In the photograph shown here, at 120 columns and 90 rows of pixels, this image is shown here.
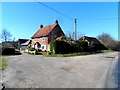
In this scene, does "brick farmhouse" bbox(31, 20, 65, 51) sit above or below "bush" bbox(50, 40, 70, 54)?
above

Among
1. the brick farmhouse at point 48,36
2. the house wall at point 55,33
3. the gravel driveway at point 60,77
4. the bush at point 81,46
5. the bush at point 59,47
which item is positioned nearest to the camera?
the gravel driveway at point 60,77

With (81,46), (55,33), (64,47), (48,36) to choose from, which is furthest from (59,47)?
(55,33)

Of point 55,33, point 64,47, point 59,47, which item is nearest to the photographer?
point 59,47

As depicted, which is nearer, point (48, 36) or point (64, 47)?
point (64, 47)

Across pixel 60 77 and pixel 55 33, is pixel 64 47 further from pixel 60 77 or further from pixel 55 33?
pixel 60 77

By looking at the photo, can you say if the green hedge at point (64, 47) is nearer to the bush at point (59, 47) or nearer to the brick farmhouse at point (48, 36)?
the bush at point (59, 47)

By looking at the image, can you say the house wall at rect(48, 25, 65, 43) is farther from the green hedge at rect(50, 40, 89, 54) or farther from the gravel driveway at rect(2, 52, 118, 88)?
the gravel driveway at rect(2, 52, 118, 88)

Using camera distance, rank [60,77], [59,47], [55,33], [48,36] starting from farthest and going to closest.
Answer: [55,33] < [48,36] < [59,47] < [60,77]

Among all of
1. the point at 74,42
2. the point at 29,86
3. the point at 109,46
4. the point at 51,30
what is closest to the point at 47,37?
the point at 51,30

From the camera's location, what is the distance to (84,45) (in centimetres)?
3906

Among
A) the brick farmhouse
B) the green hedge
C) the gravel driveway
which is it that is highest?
the brick farmhouse

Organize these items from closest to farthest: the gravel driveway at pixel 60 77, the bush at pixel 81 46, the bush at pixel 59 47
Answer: the gravel driveway at pixel 60 77 → the bush at pixel 59 47 → the bush at pixel 81 46

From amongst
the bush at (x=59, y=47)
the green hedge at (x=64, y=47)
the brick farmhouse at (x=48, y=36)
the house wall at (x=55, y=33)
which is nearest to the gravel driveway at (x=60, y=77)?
the bush at (x=59, y=47)

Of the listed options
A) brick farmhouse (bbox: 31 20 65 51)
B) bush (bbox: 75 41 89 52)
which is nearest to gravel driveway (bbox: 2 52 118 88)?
bush (bbox: 75 41 89 52)
